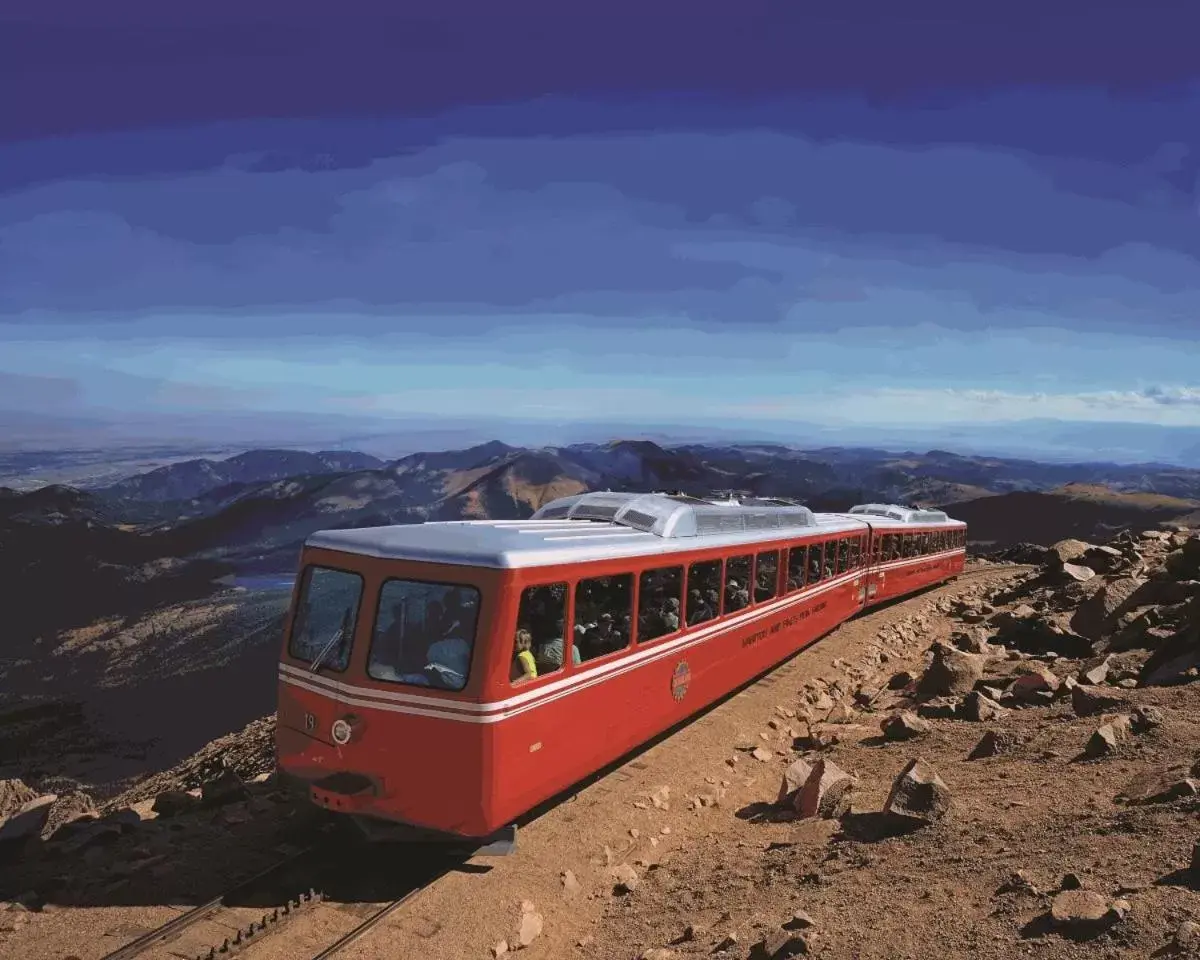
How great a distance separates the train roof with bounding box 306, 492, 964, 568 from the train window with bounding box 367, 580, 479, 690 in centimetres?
30

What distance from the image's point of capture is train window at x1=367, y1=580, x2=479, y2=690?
766cm

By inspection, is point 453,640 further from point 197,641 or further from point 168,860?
point 197,641

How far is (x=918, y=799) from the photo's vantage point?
Result: 817cm

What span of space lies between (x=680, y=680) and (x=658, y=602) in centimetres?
141

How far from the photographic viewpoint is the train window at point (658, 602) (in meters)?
10.1

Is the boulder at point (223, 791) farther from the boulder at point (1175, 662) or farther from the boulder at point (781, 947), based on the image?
the boulder at point (1175, 662)

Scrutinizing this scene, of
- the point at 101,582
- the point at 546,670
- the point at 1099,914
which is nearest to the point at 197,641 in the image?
the point at 101,582

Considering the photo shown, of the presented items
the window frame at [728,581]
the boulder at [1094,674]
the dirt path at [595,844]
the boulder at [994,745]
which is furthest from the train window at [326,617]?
the boulder at [1094,674]

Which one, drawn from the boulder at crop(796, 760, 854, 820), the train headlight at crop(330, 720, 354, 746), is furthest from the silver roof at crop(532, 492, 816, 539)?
the train headlight at crop(330, 720, 354, 746)

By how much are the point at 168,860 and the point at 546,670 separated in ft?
12.7

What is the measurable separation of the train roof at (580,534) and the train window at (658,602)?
0.95 ft

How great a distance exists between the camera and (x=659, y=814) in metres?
9.98

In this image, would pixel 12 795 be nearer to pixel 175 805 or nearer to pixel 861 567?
pixel 175 805

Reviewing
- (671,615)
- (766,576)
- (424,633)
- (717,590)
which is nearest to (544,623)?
(424,633)
